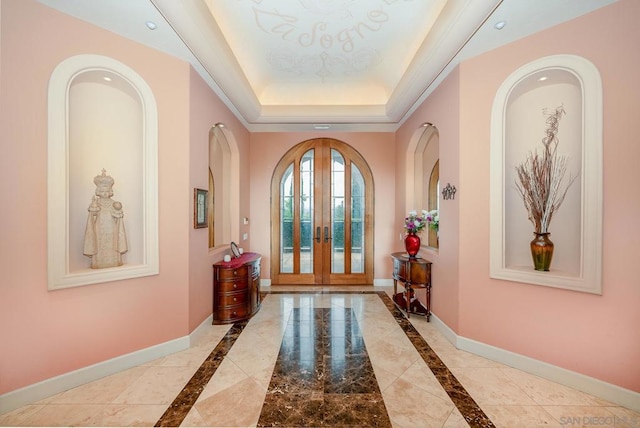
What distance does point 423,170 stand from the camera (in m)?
4.54

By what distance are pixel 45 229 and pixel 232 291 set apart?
1998mm

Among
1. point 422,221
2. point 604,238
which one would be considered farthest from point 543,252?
point 422,221

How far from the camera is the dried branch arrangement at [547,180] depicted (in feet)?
7.88

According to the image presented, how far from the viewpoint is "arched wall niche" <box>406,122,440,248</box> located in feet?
13.5

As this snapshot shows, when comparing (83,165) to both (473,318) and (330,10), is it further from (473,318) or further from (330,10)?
(473,318)

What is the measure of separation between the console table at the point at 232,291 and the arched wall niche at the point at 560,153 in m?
3.09

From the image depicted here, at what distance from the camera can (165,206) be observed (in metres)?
2.65

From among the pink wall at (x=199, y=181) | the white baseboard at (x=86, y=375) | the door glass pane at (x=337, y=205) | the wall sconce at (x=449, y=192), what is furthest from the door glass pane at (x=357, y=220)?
the white baseboard at (x=86, y=375)

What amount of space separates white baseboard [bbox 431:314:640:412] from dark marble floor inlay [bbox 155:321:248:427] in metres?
2.63

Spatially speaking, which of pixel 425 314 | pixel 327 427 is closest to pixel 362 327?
pixel 425 314

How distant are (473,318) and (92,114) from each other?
14.9ft

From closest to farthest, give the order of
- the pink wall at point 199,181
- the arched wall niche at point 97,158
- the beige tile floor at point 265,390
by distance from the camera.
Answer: the beige tile floor at point 265,390 → the arched wall niche at point 97,158 → the pink wall at point 199,181

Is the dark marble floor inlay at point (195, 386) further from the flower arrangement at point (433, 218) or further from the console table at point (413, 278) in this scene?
the flower arrangement at point (433, 218)

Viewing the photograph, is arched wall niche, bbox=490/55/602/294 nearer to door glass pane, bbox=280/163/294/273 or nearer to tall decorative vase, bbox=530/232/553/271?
tall decorative vase, bbox=530/232/553/271
